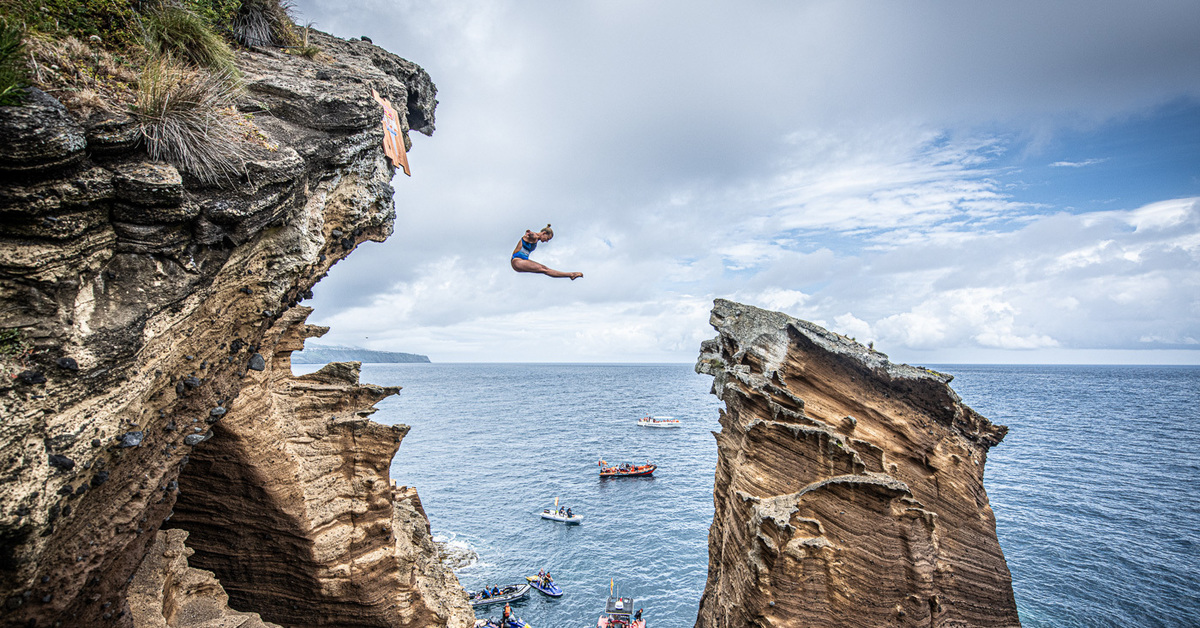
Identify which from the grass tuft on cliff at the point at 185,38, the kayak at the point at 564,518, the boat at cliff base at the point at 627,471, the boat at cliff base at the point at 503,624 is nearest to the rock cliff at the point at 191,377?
the grass tuft on cliff at the point at 185,38

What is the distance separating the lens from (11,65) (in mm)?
4941

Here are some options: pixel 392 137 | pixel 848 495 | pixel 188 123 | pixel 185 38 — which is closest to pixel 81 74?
pixel 188 123

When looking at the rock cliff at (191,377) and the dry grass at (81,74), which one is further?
the dry grass at (81,74)

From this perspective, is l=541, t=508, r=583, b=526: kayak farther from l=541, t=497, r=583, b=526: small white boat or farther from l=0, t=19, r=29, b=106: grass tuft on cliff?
l=0, t=19, r=29, b=106: grass tuft on cliff

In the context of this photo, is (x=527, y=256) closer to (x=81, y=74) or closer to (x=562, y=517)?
(x=81, y=74)

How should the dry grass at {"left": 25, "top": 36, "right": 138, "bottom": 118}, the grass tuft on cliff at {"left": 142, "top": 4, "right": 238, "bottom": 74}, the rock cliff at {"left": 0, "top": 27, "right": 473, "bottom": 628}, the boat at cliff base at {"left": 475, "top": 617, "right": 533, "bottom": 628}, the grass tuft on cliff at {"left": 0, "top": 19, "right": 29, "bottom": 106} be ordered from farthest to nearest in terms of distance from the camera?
the boat at cliff base at {"left": 475, "top": 617, "right": 533, "bottom": 628}, the grass tuft on cliff at {"left": 142, "top": 4, "right": 238, "bottom": 74}, the dry grass at {"left": 25, "top": 36, "right": 138, "bottom": 118}, the rock cliff at {"left": 0, "top": 27, "right": 473, "bottom": 628}, the grass tuft on cliff at {"left": 0, "top": 19, "right": 29, "bottom": 106}

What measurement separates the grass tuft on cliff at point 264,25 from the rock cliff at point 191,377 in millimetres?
388

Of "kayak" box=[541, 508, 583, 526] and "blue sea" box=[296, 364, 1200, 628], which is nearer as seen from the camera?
"blue sea" box=[296, 364, 1200, 628]

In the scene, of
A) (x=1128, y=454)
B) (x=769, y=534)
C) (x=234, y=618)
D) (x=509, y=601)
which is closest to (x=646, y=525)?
(x=509, y=601)

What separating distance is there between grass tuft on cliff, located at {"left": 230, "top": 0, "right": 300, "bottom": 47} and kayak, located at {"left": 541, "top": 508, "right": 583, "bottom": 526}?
4129 cm

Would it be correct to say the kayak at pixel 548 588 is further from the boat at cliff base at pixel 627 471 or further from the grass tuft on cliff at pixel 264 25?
the grass tuft on cliff at pixel 264 25

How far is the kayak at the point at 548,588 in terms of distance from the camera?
3347 cm

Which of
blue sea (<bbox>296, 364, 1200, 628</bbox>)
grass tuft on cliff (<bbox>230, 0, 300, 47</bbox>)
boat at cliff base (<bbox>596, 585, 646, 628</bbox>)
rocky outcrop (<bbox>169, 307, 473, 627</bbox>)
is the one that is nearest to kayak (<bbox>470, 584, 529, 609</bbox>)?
blue sea (<bbox>296, 364, 1200, 628</bbox>)

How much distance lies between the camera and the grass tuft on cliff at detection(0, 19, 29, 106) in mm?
4664
